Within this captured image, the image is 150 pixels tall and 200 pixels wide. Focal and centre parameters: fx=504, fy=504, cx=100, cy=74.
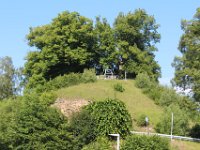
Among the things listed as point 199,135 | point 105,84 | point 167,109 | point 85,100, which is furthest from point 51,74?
point 199,135

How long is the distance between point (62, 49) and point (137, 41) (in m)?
11.4

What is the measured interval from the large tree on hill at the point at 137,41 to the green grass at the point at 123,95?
6.77 meters

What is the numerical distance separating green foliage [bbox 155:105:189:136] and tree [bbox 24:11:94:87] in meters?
17.9

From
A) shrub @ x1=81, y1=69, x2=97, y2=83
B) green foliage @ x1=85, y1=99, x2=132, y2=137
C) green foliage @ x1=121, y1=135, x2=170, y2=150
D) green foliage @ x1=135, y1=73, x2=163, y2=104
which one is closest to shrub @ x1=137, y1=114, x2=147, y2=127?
green foliage @ x1=85, y1=99, x2=132, y2=137

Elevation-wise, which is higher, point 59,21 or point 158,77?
point 59,21

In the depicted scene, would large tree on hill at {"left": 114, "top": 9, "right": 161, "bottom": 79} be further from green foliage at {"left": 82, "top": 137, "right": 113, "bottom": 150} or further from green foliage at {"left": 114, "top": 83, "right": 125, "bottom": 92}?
green foliage at {"left": 82, "top": 137, "right": 113, "bottom": 150}

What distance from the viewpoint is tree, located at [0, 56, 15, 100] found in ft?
252

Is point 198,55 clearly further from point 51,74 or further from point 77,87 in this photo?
point 51,74

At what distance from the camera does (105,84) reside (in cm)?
5822

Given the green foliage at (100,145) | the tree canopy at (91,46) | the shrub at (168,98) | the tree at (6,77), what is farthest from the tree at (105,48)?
the green foliage at (100,145)

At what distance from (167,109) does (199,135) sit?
14.1 feet

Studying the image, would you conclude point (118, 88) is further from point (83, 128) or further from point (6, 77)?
point (6, 77)

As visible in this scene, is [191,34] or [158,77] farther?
[158,77]

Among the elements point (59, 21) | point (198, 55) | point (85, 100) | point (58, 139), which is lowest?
point (58, 139)
